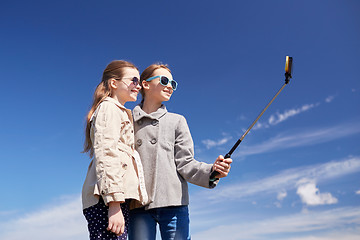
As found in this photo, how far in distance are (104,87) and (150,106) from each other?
72 cm

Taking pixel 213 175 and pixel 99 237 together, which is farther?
pixel 213 175

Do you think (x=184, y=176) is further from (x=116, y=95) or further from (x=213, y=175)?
(x=116, y=95)

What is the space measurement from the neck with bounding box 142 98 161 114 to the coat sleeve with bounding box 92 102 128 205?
0.92 meters

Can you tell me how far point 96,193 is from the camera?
3445 millimetres

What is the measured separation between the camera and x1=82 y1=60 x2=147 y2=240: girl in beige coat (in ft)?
11.4

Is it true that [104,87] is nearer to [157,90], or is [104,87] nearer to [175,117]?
[157,90]

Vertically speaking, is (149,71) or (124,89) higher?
(149,71)

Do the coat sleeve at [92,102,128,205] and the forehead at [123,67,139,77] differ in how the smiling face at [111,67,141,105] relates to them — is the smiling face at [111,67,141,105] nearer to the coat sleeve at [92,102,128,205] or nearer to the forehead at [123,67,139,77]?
the forehead at [123,67,139,77]

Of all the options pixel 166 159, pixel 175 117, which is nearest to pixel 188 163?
pixel 166 159

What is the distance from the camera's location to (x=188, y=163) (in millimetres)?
Result: 4469

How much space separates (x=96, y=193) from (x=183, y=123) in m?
1.70

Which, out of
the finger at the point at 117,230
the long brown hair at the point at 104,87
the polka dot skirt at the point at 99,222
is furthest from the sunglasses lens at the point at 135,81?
the finger at the point at 117,230

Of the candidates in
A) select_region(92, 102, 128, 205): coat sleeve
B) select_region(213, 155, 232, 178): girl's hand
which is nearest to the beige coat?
select_region(92, 102, 128, 205): coat sleeve

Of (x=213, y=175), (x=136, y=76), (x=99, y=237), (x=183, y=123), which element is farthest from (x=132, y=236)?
(x=136, y=76)
